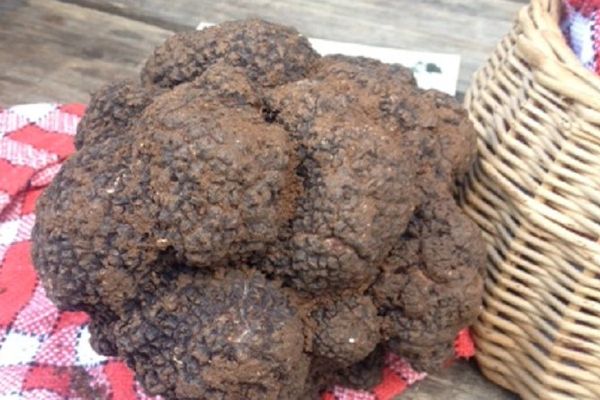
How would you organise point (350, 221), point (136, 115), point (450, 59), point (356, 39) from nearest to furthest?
point (350, 221), point (136, 115), point (450, 59), point (356, 39)

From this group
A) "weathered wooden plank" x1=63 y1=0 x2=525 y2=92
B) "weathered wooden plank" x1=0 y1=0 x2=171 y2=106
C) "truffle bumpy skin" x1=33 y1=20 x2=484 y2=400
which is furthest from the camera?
"weathered wooden plank" x1=63 y1=0 x2=525 y2=92

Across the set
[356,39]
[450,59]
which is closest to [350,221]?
[450,59]

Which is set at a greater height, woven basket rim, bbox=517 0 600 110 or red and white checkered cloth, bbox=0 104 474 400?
woven basket rim, bbox=517 0 600 110

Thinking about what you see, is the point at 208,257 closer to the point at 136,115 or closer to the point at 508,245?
the point at 136,115

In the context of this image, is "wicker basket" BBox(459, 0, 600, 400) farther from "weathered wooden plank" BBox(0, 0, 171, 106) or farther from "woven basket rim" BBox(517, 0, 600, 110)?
"weathered wooden plank" BBox(0, 0, 171, 106)

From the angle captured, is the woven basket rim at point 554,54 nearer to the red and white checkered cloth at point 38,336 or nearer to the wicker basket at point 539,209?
the wicker basket at point 539,209

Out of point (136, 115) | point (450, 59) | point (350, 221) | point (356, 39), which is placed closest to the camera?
point (350, 221)

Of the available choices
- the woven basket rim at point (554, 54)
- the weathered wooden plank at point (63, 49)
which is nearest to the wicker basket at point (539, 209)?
the woven basket rim at point (554, 54)

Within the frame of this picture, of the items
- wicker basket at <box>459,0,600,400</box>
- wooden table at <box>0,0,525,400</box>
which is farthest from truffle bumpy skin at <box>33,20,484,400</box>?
wooden table at <box>0,0,525,400</box>
